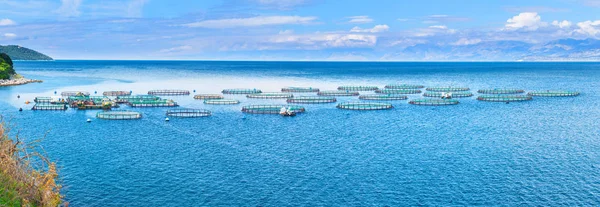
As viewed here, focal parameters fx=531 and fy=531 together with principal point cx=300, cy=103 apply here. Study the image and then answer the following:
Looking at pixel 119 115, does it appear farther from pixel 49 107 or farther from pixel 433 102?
pixel 433 102

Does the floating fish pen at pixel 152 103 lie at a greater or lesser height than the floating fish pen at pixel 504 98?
greater

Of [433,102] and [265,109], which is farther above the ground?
[433,102]

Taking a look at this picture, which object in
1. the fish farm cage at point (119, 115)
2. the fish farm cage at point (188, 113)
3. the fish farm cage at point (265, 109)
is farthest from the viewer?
the fish farm cage at point (265, 109)

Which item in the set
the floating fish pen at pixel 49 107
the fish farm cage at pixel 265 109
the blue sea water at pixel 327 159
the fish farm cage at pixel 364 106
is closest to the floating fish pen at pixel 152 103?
the blue sea water at pixel 327 159

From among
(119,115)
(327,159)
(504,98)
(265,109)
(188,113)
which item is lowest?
(327,159)

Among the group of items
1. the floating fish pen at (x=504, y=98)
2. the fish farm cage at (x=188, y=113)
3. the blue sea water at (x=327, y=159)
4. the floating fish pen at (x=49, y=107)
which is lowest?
the blue sea water at (x=327, y=159)

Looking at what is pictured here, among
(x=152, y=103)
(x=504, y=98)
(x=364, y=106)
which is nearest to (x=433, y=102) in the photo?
(x=364, y=106)

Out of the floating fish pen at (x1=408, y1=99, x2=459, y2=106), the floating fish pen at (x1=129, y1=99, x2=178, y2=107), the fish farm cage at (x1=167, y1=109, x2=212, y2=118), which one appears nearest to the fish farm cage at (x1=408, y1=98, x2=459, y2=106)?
the floating fish pen at (x1=408, y1=99, x2=459, y2=106)

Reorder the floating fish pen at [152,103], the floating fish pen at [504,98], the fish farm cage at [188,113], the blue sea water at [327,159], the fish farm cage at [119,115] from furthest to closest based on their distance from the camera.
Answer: the floating fish pen at [504,98] < the floating fish pen at [152,103] < the fish farm cage at [188,113] < the fish farm cage at [119,115] < the blue sea water at [327,159]

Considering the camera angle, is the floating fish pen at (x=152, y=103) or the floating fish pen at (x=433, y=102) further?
the floating fish pen at (x=433, y=102)

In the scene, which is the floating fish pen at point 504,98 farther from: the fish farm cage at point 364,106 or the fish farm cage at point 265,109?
the fish farm cage at point 265,109

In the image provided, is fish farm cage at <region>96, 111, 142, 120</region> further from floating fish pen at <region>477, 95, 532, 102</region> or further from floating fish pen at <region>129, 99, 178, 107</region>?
floating fish pen at <region>477, 95, 532, 102</region>

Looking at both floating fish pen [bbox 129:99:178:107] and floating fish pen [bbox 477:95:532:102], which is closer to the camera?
floating fish pen [bbox 129:99:178:107]
